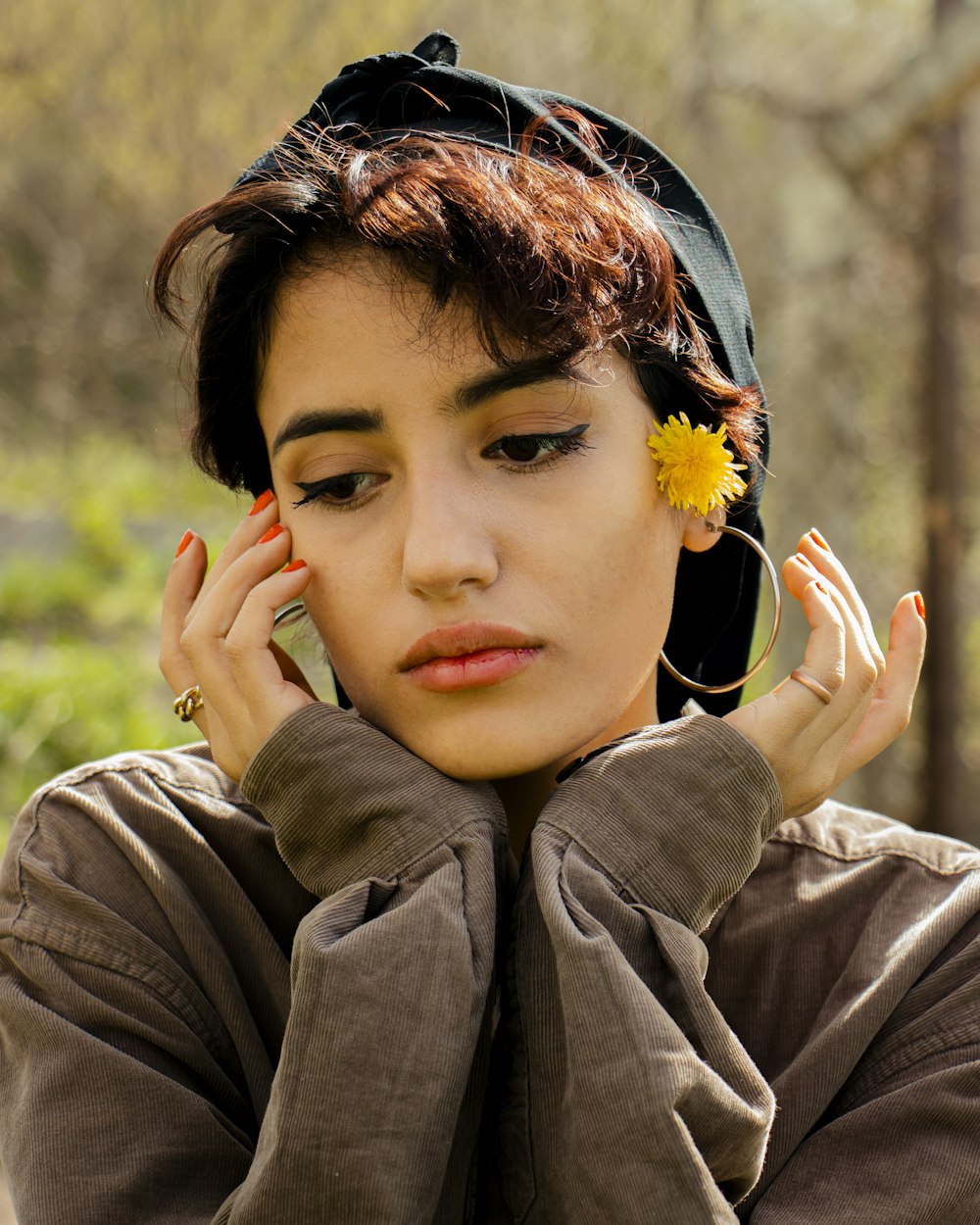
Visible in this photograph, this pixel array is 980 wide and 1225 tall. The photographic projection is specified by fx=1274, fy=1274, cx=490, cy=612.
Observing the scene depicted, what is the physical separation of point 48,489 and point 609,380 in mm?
9445

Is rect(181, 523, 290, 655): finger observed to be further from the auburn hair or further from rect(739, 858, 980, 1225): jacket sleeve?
rect(739, 858, 980, 1225): jacket sleeve

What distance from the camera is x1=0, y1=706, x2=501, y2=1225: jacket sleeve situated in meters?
1.48

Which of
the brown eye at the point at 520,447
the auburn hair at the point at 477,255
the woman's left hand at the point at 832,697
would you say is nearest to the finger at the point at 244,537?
the auburn hair at the point at 477,255

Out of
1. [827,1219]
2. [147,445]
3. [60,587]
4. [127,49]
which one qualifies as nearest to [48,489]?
[147,445]

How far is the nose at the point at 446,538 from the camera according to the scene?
69.1 inches

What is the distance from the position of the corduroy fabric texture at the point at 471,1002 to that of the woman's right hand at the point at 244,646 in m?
0.09

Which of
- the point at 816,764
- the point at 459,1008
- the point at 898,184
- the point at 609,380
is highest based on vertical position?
the point at 898,184

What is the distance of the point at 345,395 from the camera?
1.86 meters

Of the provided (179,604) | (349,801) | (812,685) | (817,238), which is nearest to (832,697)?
(812,685)

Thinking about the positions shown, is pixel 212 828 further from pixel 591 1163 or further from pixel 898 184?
pixel 898 184

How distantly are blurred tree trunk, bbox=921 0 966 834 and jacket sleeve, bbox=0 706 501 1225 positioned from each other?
4514mm

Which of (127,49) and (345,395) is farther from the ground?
(127,49)

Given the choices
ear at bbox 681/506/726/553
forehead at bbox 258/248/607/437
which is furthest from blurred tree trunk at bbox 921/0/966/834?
forehead at bbox 258/248/607/437

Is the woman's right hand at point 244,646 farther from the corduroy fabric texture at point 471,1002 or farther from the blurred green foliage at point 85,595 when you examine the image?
the blurred green foliage at point 85,595
